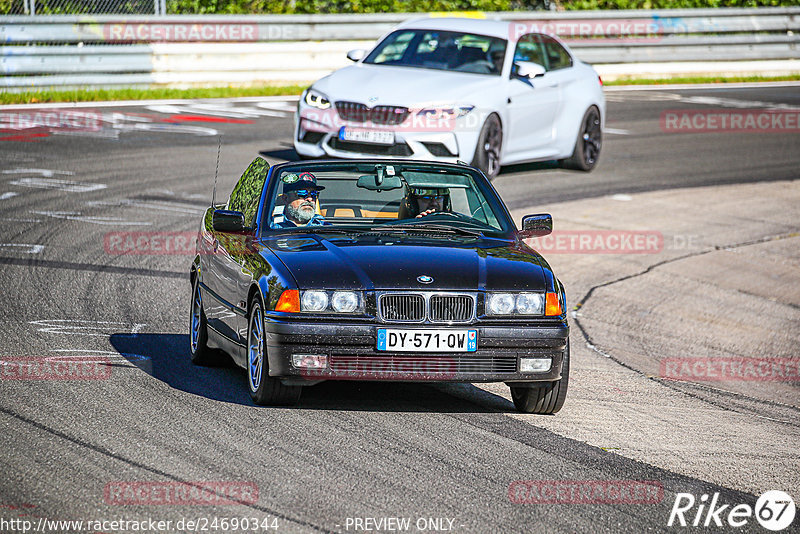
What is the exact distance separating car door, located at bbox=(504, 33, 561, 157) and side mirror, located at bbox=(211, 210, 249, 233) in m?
8.14

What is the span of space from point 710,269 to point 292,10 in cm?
1456

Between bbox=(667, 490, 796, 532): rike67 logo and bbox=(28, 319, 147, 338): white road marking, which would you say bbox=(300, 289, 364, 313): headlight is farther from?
bbox=(28, 319, 147, 338): white road marking

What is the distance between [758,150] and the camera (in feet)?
66.7

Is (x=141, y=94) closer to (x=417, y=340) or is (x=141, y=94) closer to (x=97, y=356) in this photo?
(x=97, y=356)

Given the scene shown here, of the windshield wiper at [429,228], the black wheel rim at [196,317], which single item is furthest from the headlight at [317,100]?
the windshield wiper at [429,228]

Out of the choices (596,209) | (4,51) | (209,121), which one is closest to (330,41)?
(209,121)

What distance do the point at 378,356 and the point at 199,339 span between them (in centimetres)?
200

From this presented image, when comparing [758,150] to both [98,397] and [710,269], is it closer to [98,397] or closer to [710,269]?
[710,269]

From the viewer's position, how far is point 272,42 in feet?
76.9

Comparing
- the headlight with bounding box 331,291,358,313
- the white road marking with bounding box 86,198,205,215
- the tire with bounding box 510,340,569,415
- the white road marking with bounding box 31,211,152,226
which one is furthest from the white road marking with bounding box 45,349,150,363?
the white road marking with bounding box 86,198,205,215

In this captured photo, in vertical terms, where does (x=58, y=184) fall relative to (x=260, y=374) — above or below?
below

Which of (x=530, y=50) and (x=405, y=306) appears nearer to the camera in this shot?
(x=405, y=306)

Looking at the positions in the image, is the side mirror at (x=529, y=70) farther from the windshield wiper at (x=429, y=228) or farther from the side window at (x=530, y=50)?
the windshield wiper at (x=429, y=228)

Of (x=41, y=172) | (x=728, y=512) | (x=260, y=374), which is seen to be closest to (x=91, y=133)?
(x=41, y=172)
